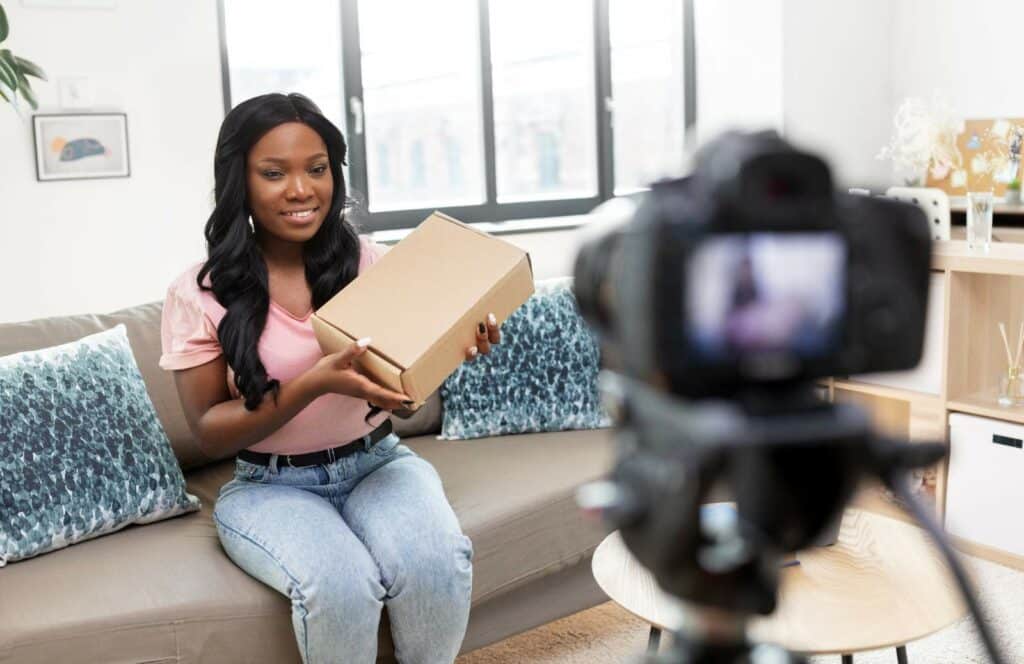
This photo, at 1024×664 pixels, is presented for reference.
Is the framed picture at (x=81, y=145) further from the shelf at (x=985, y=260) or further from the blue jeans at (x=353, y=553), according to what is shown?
the shelf at (x=985, y=260)

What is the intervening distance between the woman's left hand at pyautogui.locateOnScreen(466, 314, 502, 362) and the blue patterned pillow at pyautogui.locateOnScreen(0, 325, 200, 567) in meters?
0.69

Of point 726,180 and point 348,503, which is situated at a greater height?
point 726,180

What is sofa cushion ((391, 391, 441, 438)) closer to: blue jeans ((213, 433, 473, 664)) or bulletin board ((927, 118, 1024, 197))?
blue jeans ((213, 433, 473, 664))

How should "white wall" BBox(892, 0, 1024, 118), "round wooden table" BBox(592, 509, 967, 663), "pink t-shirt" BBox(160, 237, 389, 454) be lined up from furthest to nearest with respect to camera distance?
"white wall" BBox(892, 0, 1024, 118)
"pink t-shirt" BBox(160, 237, 389, 454)
"round wooden table" BBox(592, 509, 967, 663)

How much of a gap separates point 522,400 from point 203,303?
3.12 ft

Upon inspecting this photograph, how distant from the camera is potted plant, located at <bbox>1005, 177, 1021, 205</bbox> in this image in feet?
11.0

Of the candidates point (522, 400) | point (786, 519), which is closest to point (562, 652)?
point (522, 400)

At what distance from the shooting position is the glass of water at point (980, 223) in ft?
9.34

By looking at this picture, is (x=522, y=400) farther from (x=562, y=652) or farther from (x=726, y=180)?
(x=726, y=180)

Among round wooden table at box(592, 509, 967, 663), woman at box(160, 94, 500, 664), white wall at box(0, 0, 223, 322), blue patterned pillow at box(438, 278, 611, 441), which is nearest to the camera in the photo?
round wooden table at box(592, 509, 967, 663)

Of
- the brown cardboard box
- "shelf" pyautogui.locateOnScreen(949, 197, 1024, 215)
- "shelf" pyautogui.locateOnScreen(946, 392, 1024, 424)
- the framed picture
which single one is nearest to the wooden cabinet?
"shelf" pyautogui.locateOnScreen(946, 392, 1024, 424)

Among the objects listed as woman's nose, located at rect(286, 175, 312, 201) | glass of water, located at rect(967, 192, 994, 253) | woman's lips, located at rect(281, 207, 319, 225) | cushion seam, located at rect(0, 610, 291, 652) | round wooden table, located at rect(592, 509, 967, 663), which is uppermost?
woman's nose, located at rect(286, 175, 312, 201)

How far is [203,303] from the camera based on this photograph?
6.08 feet

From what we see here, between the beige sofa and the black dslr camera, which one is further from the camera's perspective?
the beige sofa
